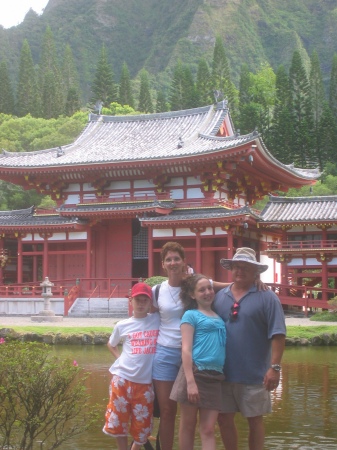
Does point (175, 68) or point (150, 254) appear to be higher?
point (175, 68)

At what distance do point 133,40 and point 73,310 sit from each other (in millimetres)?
135196

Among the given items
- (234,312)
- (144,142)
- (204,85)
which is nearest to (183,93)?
(204,85)

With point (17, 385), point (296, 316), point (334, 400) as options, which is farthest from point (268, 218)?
point (17, 385)

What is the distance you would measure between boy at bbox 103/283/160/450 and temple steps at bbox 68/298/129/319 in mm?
23332

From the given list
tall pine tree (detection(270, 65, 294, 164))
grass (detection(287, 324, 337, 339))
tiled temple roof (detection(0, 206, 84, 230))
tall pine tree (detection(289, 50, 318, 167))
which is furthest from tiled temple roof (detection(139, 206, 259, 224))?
tall pine tree (detection(289, 50, 318, 167))

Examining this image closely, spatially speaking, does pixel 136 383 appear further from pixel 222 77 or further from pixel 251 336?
pixel 222 77

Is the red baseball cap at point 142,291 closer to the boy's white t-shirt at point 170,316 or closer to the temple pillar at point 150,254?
the boy's white t-shirt at point 170,316

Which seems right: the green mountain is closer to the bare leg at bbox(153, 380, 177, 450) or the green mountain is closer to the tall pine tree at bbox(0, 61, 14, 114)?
the tall pine tree at bbox(0, 61, 14, 114)

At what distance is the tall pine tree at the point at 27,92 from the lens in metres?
80.4

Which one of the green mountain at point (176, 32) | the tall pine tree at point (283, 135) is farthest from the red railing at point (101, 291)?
the green mountain at point (176, 32)

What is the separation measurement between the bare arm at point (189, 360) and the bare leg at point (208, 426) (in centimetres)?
26

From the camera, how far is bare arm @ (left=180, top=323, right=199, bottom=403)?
22.4 ft

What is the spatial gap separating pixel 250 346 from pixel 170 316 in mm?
850

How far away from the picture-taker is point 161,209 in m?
33.6
